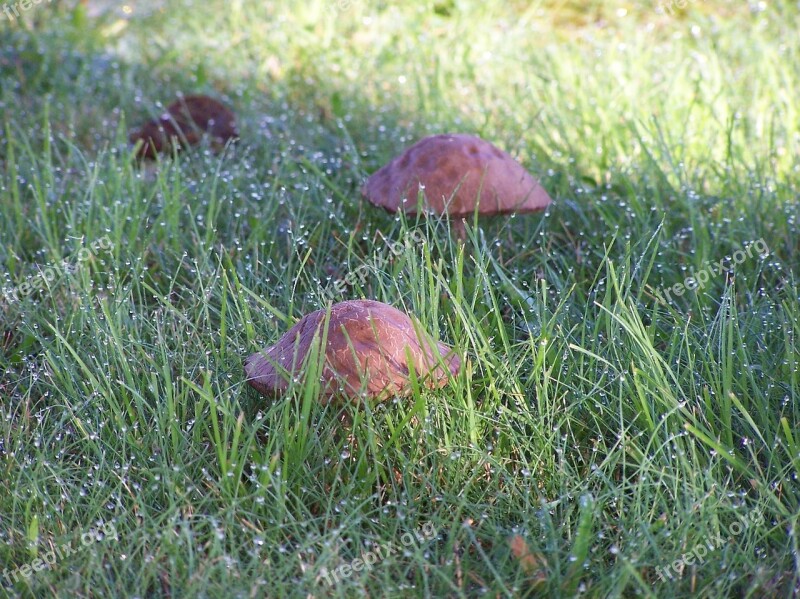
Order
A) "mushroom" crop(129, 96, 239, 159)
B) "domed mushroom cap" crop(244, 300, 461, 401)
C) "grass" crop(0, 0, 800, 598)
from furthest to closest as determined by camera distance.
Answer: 1. "mushroom" crop(129, 96, 239, 159)
2. "domed mushroom cap" crop(244, 300, 461, 401)
3. "grass" crop(0, 0, 800, 598)

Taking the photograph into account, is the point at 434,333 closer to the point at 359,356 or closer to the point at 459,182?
the point at 359,356

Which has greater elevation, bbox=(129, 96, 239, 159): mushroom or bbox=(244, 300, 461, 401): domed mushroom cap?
bbox=(129, 96, 239, 159): mushroom

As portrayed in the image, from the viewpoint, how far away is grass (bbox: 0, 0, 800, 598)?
73.9 inches

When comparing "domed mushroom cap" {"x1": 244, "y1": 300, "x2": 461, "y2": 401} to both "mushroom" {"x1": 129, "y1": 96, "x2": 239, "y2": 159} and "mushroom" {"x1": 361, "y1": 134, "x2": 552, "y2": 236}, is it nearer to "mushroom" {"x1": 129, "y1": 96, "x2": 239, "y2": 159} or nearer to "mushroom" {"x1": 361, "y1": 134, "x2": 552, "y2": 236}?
"mushroom" {"x1": 361, "y1": 134, "x2": 552, "y2": 236}

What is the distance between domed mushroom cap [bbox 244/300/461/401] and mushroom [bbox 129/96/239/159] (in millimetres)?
2050

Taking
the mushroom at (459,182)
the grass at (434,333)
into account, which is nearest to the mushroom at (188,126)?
the grass at (434,333)

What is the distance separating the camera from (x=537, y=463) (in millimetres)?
2094

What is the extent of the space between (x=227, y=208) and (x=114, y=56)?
7.15 ft

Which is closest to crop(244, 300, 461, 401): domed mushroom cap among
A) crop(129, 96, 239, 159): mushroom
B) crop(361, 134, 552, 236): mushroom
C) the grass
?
the grass

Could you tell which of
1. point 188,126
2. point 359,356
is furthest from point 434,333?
point 188,126

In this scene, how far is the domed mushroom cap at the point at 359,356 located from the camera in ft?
6.64

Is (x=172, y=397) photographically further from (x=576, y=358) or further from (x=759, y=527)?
(x=759, y=527)

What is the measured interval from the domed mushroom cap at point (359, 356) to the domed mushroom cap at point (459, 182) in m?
0.73

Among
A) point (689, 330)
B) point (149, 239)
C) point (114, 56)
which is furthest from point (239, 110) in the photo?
point (689, 330)
